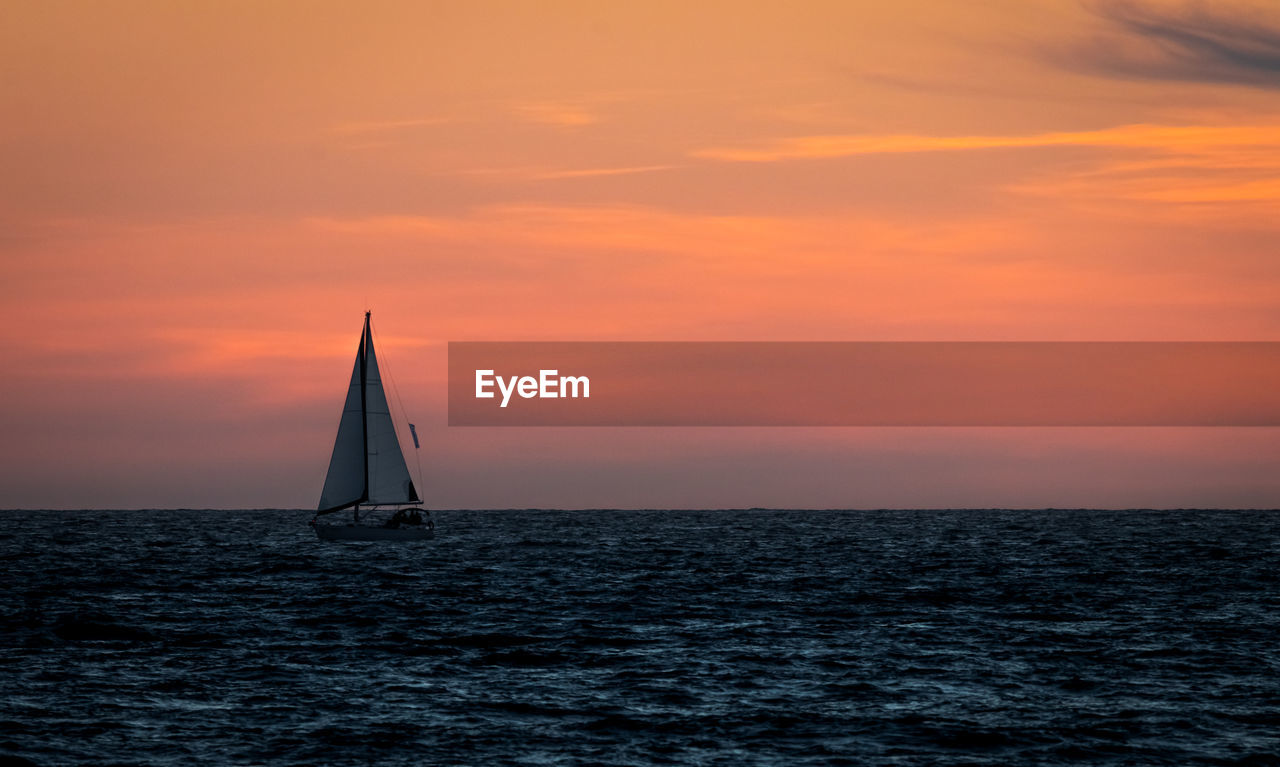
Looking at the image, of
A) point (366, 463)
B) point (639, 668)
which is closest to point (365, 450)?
point (366, 463)

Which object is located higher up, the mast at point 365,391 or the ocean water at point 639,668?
the mast at point 365,391

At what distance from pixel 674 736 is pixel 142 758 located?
36.9ft

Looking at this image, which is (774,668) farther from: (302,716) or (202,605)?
(202,605)

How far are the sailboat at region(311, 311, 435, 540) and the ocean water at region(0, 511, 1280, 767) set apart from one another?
17.5 m

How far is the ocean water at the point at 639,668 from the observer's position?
95.7 feet

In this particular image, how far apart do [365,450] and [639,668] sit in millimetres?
57967

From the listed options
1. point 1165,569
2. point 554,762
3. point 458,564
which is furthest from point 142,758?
point 1165,569

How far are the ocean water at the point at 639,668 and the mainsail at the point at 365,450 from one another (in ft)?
57.2

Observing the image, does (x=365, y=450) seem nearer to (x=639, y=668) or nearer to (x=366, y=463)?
(x=366, y=463)

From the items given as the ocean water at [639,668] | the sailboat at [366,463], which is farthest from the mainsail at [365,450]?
the ocean water at [639,668]

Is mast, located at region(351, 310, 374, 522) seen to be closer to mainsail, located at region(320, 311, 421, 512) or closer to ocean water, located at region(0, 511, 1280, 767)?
mainsail, located at region(320, 311, 421, 512)

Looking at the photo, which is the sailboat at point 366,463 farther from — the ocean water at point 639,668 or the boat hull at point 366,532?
the ocean water at point 639,668

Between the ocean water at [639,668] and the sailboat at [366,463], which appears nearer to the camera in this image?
the ocean water at [639,668]

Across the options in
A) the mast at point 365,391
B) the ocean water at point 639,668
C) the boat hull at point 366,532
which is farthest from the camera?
the boat hull at point 366,532
